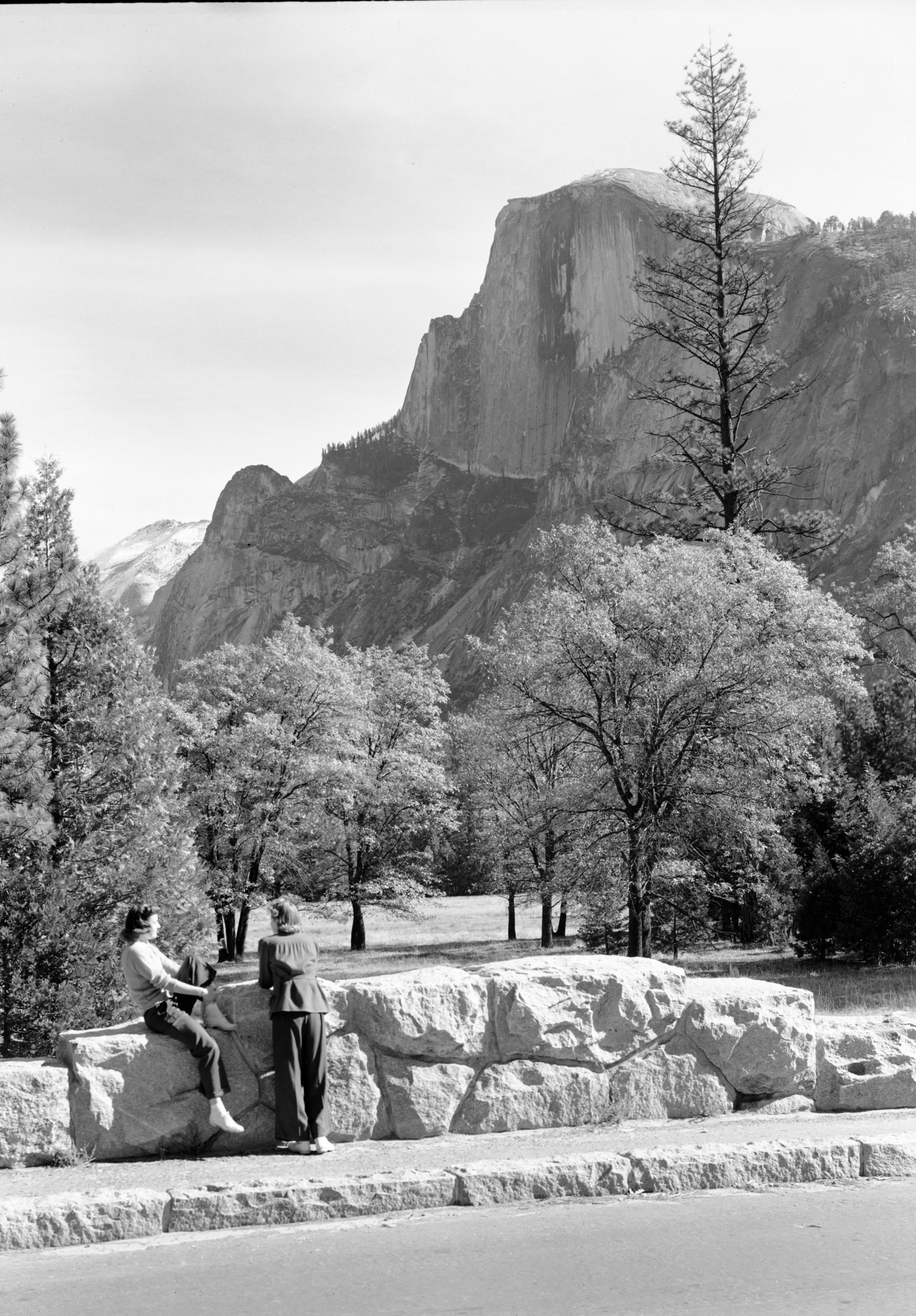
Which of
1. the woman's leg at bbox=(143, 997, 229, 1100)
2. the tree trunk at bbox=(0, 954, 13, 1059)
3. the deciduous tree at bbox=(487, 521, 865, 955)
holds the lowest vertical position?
the tree trunk at bbox=(0, 954, 13, 1059)

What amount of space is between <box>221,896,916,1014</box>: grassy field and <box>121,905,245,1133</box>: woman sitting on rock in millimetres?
3335

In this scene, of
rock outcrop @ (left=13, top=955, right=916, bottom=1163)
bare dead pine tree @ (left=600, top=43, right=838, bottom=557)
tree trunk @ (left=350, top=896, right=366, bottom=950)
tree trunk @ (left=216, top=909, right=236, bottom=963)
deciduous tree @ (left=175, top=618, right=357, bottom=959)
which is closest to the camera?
rock outcrop @ (left=13, top=955, right=916, bottom=1163)

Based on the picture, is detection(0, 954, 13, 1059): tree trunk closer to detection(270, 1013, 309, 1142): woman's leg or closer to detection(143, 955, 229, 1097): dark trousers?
detection(143, 955, 229, 1097): dark trousers

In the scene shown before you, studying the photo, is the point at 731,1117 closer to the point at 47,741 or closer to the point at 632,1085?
the point at 632,1085

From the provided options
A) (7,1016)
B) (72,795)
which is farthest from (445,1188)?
(72,795)

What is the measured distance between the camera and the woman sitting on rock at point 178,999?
6789 mm

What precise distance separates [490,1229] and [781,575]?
17.5 meters

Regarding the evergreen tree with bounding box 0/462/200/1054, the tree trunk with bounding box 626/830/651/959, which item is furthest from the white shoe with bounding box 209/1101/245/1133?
the tree trunk with bounding box 626/830/651/959

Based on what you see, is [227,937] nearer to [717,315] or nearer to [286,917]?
[717,315]

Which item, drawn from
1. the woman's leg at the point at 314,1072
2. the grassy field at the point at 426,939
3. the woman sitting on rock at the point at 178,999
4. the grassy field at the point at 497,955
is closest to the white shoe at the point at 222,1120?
the woman sitting on rock at the point at 178,999

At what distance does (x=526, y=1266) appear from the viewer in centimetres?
538

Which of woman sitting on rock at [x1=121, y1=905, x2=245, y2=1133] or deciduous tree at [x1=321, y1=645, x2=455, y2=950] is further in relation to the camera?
deciduous tree at [x1=321, y1=645, x2=455, y2=950]

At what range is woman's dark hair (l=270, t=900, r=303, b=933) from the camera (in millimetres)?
7223

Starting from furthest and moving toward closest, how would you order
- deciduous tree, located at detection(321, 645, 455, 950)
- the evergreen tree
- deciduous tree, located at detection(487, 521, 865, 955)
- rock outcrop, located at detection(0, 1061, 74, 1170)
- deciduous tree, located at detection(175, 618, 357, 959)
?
deciduous tree, located at detection(321, 645, 455, 950) → deciduous tree, located at detection(175, 618, 357, 959) → deciduous tree, located at detection(487, 521, 865, 955) → the evergreen tree → rock outcrop, located at detection(0, 1061, 74, 1170)
